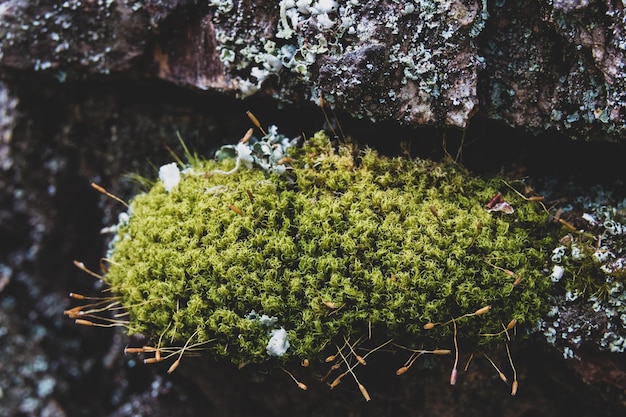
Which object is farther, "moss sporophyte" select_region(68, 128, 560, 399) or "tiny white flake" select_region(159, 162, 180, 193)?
"tiny white flake" select_region(159, 162, 180, 193)

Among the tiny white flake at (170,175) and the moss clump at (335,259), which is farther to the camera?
the tiny white flake at (170,175)

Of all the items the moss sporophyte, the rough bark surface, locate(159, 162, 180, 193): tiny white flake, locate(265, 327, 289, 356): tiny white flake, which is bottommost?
locate(265, 327, 289, 356): tiny white flake

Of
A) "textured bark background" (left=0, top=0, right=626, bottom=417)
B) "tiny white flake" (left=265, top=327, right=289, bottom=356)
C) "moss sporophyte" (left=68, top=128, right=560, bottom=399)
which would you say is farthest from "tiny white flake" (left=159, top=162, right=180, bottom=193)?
"tiny white flake" (left=265, top=327, right=289, bottom=356)

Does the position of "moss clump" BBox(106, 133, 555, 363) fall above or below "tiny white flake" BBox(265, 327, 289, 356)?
above

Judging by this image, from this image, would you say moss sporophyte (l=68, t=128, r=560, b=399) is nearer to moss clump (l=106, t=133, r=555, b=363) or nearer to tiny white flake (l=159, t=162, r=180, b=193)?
moss clump (l=106, t=133, r=555, b=363)

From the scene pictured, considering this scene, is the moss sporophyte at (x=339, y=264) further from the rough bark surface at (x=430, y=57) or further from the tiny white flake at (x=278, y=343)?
the rough bark surface at (x=430, y=57)

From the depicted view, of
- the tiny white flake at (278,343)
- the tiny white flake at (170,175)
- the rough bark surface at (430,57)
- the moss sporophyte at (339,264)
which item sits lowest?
the tiny white flake at (278,343)

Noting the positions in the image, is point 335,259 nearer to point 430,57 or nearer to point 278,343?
point 278,343

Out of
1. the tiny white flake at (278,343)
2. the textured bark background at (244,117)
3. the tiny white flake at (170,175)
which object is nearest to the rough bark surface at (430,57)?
the textured bark background at (244,117)
